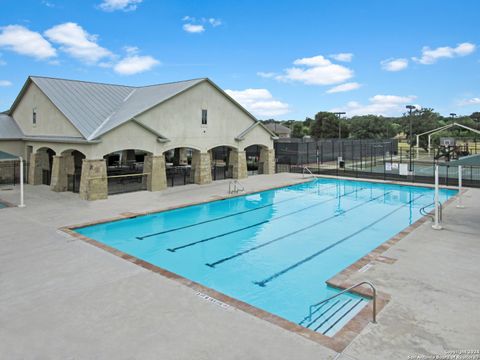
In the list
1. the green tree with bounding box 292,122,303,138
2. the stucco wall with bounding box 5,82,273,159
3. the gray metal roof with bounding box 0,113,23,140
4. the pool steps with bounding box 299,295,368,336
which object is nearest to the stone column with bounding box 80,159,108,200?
the stucco wall with bounding box 5,82,273,159

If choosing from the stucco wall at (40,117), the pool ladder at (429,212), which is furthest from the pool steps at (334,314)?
the stucco wall at (40,117)

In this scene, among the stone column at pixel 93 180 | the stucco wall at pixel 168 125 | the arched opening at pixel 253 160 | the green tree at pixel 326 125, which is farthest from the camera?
the green tree at pixel 326 125

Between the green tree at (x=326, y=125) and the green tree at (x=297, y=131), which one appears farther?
the green tree at (x=297, y=131)

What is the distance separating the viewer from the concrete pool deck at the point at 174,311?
18.3 ft

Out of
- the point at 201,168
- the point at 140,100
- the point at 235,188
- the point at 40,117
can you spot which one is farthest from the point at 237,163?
the point at 40,117

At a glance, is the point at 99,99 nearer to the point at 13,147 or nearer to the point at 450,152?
the point at 13,147

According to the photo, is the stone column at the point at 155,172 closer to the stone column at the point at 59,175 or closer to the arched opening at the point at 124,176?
the arched opening at the point at 124,176

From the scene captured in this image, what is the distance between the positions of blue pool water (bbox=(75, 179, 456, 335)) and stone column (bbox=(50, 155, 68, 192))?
25.7ft

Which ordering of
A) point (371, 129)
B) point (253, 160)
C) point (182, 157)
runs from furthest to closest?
point (371, 129)
point (182, 157)
point (253, 160)

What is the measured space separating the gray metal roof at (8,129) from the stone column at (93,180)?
944 cm

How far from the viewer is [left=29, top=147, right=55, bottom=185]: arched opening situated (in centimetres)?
2331

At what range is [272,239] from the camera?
13.2 metres

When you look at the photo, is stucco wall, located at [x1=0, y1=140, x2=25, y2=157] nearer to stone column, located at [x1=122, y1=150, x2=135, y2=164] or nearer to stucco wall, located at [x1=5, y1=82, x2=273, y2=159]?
stucco wall, located at [x1=5, y1=82, x2=273, y2=159]

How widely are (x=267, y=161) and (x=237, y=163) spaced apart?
401 cm
